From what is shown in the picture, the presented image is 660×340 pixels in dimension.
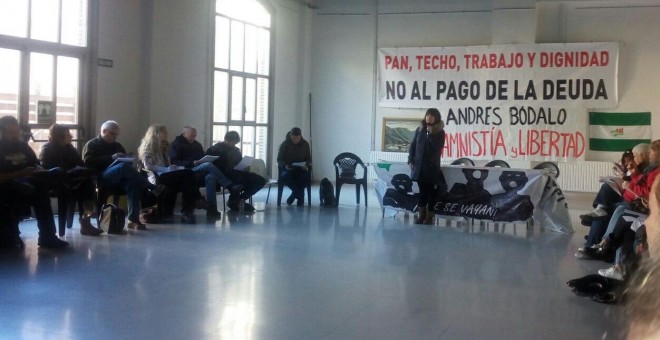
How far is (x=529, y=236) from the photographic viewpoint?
7445 millimetres

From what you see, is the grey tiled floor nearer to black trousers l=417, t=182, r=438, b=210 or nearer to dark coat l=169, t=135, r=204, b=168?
black trousers l=417, t=182, r=438, b=210

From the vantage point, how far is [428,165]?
809 cm

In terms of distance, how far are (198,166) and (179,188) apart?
48 cm

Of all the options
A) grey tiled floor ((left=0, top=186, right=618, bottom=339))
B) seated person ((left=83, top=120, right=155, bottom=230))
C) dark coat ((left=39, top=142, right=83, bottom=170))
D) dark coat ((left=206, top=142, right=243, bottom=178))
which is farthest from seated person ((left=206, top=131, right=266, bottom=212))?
dark coat ((left=39, top=142, right=83, bottom=170))

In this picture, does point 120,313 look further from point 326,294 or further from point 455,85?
point 455,85

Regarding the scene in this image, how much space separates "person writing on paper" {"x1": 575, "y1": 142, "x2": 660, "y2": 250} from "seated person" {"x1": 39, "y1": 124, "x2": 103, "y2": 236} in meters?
4.46

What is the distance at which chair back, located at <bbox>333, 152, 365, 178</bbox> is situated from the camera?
10.0 metres

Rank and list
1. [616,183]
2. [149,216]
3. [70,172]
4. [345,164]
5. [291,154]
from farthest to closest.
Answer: [345,164] < [291,154] < [149,216] < [70,172] < [616,183]

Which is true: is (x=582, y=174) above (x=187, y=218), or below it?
above

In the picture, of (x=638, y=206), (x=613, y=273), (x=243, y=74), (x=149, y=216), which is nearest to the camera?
(x=613, y=273)

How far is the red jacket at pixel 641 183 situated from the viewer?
5.64 metres

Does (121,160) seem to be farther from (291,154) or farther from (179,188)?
(291,154)

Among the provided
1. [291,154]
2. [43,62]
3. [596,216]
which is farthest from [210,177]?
[596,216]

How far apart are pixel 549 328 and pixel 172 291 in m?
2.31
